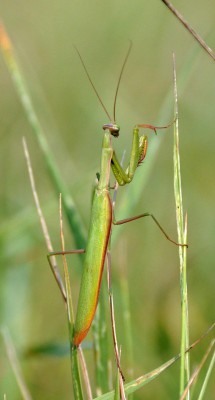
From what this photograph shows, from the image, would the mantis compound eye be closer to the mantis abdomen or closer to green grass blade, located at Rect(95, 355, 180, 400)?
the mantis abdomen

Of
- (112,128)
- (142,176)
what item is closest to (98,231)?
(112,128)

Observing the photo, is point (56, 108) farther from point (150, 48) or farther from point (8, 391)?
point (8, 391)

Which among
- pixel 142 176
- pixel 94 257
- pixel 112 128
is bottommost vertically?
pixel 94 257

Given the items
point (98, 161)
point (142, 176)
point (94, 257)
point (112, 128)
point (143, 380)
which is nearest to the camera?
point (143, 380)

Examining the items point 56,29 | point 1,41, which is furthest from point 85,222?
point 56,29

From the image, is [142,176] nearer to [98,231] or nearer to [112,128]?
[112,128]

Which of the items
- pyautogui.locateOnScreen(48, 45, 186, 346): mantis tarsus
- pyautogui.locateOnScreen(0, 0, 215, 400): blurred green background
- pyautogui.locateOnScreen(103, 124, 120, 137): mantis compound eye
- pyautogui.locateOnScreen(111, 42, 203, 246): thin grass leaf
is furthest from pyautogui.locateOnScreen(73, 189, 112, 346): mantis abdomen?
pyautogui.locateOnScreen(0, 0, 215, 400): blurred green background

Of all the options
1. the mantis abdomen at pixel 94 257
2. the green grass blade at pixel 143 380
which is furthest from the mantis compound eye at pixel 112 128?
the green grass blade at pixel 143 380

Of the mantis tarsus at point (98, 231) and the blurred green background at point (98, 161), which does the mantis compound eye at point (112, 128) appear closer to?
the mantis tarsus at point (98, 231)

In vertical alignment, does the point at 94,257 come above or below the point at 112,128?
below
